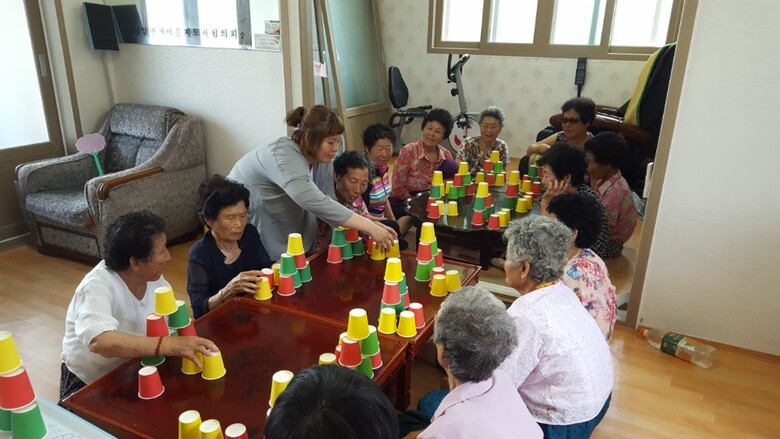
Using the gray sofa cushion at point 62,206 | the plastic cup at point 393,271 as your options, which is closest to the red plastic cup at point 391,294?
the plastic cup at point 393,271

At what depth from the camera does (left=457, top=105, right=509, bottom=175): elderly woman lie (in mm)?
3316

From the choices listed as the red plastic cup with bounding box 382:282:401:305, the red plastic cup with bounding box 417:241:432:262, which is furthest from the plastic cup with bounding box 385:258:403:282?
the red plastic cup with bounding box 417:241:432:262

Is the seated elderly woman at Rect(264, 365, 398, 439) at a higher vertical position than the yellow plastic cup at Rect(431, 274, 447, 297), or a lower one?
higher

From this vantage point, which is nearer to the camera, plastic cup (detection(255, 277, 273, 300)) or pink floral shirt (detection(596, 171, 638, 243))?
plastic cup (detection(255, 277, 273, 300))

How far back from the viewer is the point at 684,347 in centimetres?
241

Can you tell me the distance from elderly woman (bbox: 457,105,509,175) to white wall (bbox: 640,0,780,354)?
1.15 m

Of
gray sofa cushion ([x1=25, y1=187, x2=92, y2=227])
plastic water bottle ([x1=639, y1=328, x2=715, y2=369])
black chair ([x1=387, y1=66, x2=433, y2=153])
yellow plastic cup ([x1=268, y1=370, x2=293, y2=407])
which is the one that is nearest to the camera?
yellow plastic cup ([x1=268, y1=370, x2=293, y2=407])

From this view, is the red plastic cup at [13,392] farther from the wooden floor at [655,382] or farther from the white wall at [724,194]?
the white wall at [724,194]

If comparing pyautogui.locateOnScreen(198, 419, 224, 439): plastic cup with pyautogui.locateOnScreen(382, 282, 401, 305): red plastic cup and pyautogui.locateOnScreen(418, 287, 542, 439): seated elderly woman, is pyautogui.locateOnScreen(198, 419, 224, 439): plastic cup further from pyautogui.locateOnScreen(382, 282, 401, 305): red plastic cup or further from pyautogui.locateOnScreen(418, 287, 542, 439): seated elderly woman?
pyautogui.locateOnScreen(382, 282, 401, 305): red plastic cup

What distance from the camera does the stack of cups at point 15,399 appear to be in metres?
0.98

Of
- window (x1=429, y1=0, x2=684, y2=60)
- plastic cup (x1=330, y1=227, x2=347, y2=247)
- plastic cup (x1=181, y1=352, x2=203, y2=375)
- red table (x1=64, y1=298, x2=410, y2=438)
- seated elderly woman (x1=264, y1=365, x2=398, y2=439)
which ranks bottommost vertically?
red table (x1=64, y1=298, x2=410, y2=438)

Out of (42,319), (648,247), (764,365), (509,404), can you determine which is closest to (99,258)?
(42,319)

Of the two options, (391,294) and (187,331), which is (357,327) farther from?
(187,331)

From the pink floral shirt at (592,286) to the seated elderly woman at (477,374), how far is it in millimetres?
593
